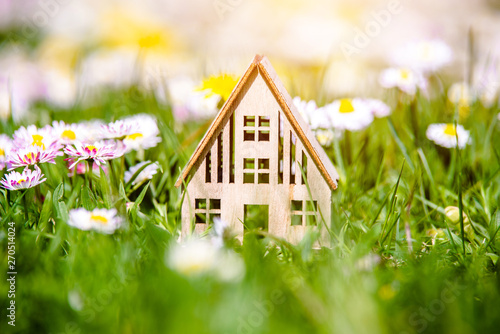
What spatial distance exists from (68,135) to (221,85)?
0.50m

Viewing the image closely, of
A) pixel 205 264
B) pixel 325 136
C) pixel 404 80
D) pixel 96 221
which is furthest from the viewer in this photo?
pixel 404 80

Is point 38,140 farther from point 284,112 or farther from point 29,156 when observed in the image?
point 284,112

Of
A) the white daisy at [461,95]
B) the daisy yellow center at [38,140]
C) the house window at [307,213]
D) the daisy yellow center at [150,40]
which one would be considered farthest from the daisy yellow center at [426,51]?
the daisy yellow center at [150,40]

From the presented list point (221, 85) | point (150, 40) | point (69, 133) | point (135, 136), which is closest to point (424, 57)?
point (221, 85)

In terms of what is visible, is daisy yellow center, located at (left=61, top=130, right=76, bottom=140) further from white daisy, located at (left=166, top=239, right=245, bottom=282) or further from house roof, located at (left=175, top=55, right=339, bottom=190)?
white daisy, located at (left=166, top=239, right=245, bottom=282)

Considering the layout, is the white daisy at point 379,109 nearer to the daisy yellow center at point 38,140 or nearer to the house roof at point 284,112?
the house roof at point 284,112

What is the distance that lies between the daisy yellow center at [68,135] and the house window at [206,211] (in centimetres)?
36

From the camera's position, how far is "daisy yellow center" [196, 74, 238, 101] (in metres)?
1.51

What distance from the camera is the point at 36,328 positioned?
0.74m

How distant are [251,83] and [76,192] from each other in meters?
0.45

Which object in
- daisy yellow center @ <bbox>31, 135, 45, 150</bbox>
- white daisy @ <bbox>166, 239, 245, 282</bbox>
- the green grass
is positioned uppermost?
daisy yellow center @ <bbox>31, 135, 45, 150</bbox>

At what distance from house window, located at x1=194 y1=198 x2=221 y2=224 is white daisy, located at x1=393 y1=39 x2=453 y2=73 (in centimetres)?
98

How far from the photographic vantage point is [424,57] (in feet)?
6.16

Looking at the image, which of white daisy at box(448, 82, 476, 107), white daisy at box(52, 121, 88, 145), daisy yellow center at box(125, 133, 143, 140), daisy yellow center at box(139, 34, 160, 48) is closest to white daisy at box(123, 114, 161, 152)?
daisy yellow center at box(125, 133, 143, 140)
